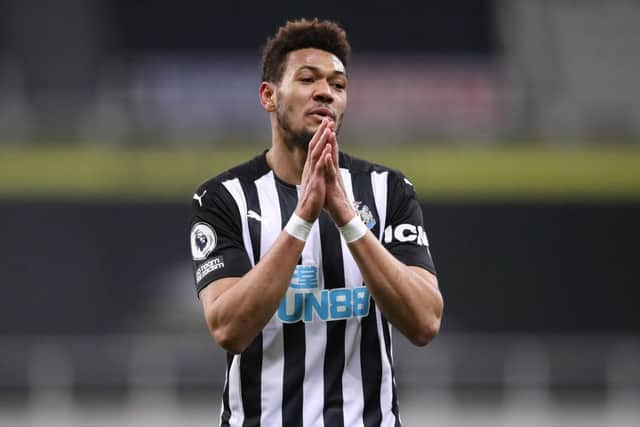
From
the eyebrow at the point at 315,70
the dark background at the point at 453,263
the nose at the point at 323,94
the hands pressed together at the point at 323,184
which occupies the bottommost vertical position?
the dark background at the point at 453,263

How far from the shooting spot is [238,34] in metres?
23.4

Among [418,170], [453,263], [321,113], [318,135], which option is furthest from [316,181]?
[453,263]

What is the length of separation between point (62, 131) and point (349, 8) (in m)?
6.79

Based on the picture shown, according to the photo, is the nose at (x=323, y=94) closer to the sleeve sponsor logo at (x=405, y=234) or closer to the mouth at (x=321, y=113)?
the mouth at (x=321, y=113)

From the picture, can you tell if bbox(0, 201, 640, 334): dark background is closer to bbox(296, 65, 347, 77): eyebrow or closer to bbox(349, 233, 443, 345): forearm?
bbox(296, 65, 347, 77): eyebrow

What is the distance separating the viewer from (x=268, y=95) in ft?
13.6

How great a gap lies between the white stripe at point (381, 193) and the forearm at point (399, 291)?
278 millimetres

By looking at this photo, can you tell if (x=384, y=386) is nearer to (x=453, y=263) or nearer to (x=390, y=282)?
(x=390, y=282)

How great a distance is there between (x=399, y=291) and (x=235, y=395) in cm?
67

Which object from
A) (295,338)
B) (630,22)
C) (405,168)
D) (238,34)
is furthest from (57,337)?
(295,338)

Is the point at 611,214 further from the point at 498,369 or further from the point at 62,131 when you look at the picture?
the point at 62,131

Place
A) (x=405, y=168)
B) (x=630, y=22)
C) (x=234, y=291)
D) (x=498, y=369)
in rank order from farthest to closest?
1. (x=630, y=22)
2. (x=405, y=168)
3. (x=498, y=369)
4. (x=234, y=291)

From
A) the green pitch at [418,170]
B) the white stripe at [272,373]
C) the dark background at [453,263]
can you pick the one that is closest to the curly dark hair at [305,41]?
the white stripe at [272,373]

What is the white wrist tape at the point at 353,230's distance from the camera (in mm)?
3760
